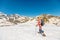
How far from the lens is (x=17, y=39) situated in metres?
11.1

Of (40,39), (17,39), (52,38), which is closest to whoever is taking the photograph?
(17,39)

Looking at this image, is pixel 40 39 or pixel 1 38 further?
pixel 40 39

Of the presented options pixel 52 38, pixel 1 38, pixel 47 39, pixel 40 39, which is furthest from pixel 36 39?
pixel 1 38

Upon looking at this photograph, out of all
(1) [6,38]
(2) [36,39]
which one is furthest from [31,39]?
(1) [6,38]

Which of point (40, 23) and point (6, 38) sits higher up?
point (40, 23)

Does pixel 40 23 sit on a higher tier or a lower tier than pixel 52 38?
higher

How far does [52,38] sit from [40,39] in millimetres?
1594

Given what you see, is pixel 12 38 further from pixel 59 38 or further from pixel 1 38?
pixel 59 38

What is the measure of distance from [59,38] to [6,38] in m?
5.43

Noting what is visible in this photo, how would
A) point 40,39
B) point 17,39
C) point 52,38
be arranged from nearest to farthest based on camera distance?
1. point 17,39
2. point 40,39
3. point 52,38

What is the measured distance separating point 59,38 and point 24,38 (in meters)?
3.79

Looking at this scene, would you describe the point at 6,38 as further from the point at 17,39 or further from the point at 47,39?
the point at 47,39

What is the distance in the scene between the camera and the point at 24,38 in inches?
454

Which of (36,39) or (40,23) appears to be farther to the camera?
(40,23)
